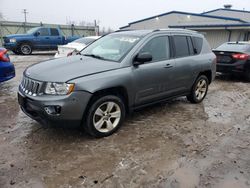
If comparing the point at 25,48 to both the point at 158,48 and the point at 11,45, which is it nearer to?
the point at 11,45

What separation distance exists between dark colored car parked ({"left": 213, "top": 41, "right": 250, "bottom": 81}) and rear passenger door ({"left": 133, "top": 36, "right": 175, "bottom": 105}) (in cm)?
484

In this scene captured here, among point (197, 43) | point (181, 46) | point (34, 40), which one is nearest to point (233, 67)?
point (197, 43)

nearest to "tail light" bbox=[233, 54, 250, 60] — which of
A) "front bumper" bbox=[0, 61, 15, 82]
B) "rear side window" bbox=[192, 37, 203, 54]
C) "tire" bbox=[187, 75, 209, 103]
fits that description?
"tire" bbox=[187, 75, 209, 103]

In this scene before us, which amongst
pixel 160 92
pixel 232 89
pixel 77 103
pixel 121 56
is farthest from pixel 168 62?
pixel 232 89

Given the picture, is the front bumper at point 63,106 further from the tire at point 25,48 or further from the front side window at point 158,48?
the tire at point 25,48

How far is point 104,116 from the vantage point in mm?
3908

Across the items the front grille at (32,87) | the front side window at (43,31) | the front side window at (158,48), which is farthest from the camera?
the front side window at (43,31)

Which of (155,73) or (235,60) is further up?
(155,73)

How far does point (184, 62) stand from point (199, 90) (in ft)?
3.96

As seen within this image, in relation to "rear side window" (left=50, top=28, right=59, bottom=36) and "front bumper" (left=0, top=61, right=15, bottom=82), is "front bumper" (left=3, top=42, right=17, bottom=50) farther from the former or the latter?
"front bumper" (left=0, top=61, right=15, bottom=82)

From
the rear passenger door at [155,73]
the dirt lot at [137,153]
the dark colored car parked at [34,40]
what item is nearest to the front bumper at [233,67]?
the dirt lot at [137,153]

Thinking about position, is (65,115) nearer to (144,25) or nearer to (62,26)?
(62,26)

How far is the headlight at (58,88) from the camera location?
3.40m

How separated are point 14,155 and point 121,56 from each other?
2263 millimetres
